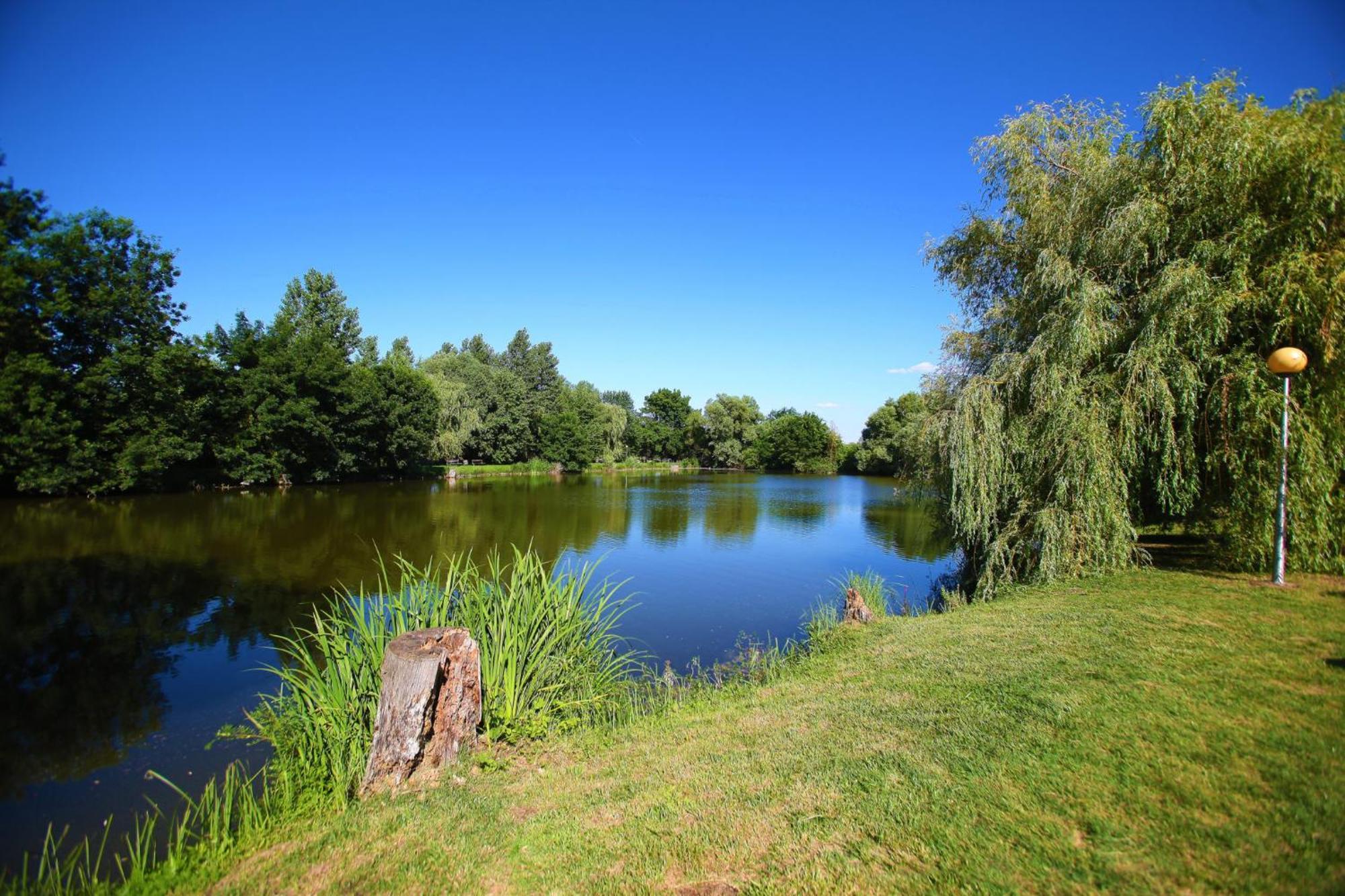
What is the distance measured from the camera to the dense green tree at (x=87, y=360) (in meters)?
23.1

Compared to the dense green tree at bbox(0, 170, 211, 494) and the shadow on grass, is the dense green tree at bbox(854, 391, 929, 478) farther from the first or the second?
the dense green tree at bbox(0, 170, 211, 494)

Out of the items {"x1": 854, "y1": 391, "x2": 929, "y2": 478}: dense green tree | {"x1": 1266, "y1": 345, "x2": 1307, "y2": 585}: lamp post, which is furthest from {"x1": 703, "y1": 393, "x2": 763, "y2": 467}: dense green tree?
{"x1": 1266, "y1": 345, "x2": 1307, "y2": 585}: lamp post

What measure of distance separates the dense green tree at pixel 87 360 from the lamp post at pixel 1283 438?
34.8 m

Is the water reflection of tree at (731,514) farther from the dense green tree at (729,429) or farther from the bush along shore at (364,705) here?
the dense green tree at (729,429)

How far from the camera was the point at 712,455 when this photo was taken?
7500 cm

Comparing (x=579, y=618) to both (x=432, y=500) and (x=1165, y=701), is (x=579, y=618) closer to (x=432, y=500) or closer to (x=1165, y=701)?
(x=1165, y=701)

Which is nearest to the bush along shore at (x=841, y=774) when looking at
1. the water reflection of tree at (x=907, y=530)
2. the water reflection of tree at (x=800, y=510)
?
the water reflection of tree at (x=907, y=530)

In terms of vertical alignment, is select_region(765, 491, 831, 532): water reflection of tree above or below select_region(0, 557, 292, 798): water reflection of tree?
above

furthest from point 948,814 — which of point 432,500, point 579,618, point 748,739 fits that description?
point 432,500

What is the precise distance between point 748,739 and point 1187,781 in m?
2.66

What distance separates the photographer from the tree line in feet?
77.9

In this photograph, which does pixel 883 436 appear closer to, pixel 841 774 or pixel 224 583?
pixel 224 583

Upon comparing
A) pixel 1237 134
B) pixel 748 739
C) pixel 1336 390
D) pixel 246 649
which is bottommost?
pixel 246 649

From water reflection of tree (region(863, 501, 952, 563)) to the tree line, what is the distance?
855 inches
